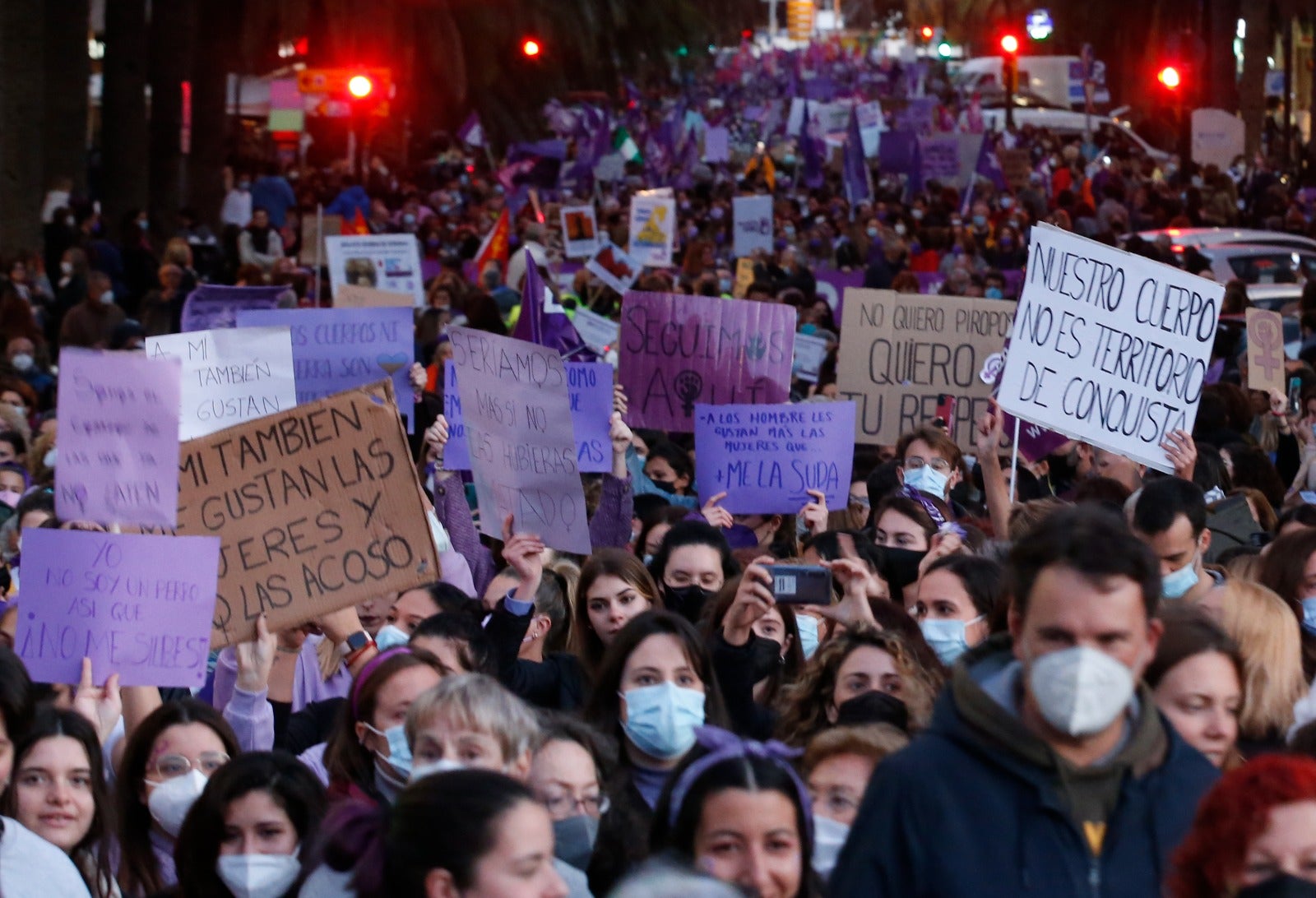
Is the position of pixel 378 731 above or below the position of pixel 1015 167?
below

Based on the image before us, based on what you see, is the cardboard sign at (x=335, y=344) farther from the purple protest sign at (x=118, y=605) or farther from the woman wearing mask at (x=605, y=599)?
the purple protest sign at (x=118, y=605)

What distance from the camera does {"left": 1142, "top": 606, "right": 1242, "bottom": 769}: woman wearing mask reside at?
14.2 feet

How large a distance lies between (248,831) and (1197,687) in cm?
187

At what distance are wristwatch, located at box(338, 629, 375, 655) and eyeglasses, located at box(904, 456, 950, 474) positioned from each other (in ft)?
10.1

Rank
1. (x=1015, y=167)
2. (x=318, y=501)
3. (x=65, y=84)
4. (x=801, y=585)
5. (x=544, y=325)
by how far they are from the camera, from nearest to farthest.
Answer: (x=801, y=585), (x=318, y=501), (x=544, y=325), (x=65, y=84), (x=1015, y=167)

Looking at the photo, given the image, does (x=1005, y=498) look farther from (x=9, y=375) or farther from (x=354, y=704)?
(x=9, y=375)

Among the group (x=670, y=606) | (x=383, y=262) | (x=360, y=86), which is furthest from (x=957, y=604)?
(x=360, y=86)

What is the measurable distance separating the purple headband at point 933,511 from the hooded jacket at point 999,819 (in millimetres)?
3997

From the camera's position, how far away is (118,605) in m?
5.95

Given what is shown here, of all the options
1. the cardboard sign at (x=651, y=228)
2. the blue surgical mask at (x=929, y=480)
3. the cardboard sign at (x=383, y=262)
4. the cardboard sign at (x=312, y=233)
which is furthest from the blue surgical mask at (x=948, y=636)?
the cardboard sign at (x=312, y=233)

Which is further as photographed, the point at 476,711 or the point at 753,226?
the point at 753,226

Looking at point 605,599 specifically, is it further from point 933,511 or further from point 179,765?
point 933,511

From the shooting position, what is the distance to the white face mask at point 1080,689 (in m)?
3.28

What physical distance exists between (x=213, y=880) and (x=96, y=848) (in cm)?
83
